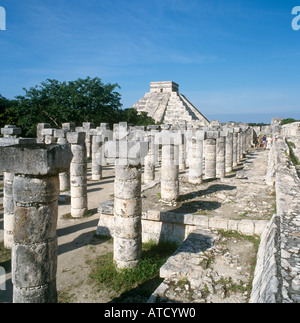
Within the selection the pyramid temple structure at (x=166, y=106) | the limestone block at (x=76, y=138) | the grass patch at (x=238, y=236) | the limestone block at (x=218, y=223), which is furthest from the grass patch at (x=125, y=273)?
the pyramid temple structure at (x=166, y=106)

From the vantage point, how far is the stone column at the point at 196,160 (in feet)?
38.4

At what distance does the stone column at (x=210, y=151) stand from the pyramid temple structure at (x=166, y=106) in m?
30.3

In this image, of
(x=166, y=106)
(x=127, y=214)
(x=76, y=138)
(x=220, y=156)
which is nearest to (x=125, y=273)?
(x=127, y=214)

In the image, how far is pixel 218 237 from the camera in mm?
6734

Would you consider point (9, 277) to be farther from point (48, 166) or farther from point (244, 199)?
point (244, 199)

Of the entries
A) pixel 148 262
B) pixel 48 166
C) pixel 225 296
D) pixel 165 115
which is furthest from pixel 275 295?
pixel 165 115

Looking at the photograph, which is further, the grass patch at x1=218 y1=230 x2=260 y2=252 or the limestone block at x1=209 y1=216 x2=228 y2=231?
the limestone block at x1=209 y1=216 x2=228 y2=231

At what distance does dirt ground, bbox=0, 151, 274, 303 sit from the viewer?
227 inches

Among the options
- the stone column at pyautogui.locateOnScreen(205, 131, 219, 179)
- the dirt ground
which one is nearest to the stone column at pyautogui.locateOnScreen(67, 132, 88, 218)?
the dirt ground

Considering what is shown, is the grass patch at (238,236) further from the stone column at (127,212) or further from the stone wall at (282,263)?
the stone column at (127,212)

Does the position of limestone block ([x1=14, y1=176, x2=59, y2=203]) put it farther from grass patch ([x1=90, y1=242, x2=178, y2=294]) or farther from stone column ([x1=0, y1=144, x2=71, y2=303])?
grass patch ([x1=90, y1=242, x2=178, y2=294])

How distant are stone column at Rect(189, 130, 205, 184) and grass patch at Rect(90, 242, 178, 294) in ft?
16.5

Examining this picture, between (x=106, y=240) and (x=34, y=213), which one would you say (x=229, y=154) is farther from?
(x=34, y=213)

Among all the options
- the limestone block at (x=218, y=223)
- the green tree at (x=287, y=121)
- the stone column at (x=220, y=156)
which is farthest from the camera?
the green tree at (x=287, y=121)
